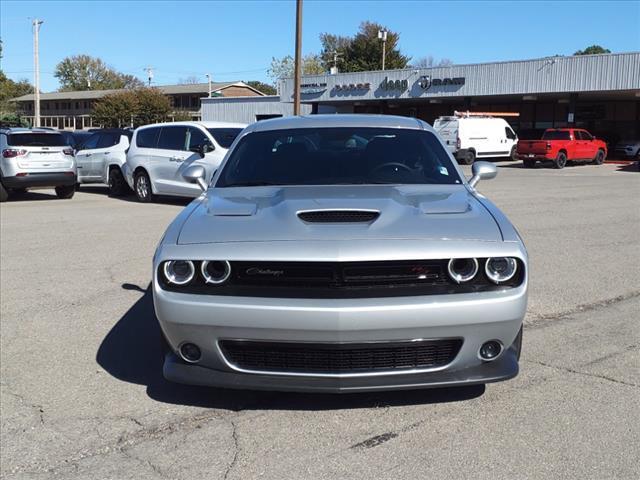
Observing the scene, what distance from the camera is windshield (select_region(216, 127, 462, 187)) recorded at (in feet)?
16.0

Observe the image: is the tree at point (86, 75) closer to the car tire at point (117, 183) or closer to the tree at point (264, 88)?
the tree at point (264, 88)

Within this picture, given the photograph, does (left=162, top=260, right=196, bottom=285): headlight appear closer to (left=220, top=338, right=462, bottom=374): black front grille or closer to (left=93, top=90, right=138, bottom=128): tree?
(left=220, top=338, right=462, bottom=374): black front grille

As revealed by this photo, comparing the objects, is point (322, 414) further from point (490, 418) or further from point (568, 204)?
point (568, 204)

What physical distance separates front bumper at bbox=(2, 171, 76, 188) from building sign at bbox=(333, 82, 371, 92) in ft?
95.2

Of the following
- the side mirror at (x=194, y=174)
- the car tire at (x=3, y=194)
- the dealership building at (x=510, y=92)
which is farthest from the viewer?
the dealership building at (x=510, y=92)

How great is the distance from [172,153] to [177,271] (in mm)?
11458

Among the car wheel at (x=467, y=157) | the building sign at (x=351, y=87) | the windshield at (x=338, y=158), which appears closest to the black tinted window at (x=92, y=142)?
the windshield at (x=338, y=158)

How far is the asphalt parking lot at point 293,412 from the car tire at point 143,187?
8573 mm

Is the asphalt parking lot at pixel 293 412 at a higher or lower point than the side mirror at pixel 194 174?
lower

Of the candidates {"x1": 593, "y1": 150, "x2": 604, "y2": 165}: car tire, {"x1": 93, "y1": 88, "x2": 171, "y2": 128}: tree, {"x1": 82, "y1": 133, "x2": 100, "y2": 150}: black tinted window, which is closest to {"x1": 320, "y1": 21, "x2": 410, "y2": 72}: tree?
{"x1": 93, "y1": 88, "x2": 171, "y2": 128}: tree

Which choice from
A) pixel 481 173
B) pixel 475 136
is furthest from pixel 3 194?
pixel 475 136

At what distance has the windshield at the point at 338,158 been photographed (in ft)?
16.0

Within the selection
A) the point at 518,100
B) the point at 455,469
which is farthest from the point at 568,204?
the point at 518,100

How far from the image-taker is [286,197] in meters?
4.25
